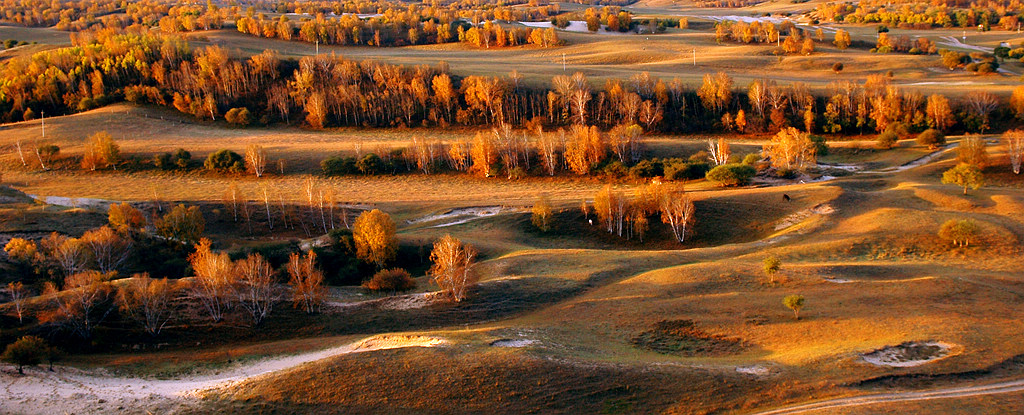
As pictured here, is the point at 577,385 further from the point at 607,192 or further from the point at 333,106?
the point at 333,106

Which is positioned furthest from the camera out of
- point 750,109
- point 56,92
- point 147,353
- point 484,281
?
point 56,92

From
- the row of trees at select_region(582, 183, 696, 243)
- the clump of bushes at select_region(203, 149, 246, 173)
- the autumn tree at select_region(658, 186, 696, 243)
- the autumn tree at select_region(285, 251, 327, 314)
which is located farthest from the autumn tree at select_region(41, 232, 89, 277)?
the autumn tree at select_region(658, 186, 696, 243)

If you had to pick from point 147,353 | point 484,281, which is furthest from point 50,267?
point 484,281

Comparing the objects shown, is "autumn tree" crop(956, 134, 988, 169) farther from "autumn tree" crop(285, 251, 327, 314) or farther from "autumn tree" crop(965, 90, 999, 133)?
"autumn tree" crop(285, 251, 327, 314)

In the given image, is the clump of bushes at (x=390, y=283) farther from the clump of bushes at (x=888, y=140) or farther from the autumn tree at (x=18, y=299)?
the clump of bushes at (x=888, y=140)

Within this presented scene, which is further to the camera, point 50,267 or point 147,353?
point 50,267

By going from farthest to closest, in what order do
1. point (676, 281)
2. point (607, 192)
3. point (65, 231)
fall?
point (607, 192) < point (65, 231) < point (676, 281)

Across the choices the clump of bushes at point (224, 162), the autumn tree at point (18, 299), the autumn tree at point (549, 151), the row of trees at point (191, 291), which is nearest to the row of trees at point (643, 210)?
the row of trees at point (191, 291)
